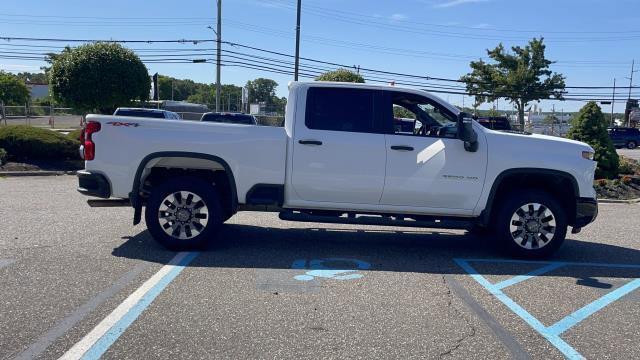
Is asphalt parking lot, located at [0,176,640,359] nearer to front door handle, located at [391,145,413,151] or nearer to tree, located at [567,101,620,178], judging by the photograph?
front door handle, located at [391,145,413,151]

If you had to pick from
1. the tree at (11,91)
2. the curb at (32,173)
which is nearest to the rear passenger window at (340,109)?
the curb at (32,173)

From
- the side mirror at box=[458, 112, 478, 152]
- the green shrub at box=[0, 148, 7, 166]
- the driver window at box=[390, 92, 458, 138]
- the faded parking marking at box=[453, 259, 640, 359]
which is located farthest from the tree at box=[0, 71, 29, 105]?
the faded parking marking at box=[453, 259, 640, 359]

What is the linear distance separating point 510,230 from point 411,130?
1.72 m

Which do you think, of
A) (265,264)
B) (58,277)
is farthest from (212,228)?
(58,277)

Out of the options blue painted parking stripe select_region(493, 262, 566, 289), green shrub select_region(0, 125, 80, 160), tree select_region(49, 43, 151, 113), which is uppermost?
tree select_region(49, 43, 151, 113)

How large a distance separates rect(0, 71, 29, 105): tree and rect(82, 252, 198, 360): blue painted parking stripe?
81.1 m

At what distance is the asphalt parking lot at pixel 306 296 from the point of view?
423 cm

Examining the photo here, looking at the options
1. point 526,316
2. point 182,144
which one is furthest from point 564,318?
point 182,144

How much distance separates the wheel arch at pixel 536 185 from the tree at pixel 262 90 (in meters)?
82.2

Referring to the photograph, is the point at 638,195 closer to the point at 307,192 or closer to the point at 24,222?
the point at 307,192

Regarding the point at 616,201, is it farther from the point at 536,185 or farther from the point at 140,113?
the point at 140,113

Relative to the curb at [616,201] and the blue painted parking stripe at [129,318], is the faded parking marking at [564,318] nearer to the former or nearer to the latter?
the blue painted parking stripe at [129,318]

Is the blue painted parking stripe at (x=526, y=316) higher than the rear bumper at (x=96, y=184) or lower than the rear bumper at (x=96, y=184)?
lower

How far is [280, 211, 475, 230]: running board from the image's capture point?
270 inches
